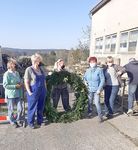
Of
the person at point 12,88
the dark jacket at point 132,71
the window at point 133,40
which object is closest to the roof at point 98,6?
the window at point 133,40

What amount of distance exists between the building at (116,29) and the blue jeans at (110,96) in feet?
14.8

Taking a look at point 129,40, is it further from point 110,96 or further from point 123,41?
point 110,96

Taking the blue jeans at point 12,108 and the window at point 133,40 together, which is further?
the window at point 133,40

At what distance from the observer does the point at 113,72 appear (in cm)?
833

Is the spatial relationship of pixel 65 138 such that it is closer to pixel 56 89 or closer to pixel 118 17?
pixel 56 89

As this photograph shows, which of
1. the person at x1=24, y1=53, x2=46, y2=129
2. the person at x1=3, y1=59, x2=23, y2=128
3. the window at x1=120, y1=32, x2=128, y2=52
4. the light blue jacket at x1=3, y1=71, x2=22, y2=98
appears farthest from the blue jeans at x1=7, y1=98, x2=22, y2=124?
the window at x1=120, y1=32, x2=128, y2=52

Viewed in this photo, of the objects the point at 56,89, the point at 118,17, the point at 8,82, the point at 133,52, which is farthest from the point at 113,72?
the point at 118,17

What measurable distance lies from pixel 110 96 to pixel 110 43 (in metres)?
9.02

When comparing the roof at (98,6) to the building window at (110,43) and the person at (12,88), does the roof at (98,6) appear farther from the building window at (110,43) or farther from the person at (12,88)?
the person at (12,88)

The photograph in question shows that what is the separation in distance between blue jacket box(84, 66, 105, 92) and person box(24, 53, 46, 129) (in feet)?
4.57

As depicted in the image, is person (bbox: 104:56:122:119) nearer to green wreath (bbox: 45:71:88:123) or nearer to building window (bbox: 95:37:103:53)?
green wreath (bbox: 45:71:88:123)

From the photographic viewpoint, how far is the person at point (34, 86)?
7.21 meters

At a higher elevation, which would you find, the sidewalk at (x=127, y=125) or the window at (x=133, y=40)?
the window at (x=133, y=40)

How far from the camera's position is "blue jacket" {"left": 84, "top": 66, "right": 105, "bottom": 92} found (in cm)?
792
